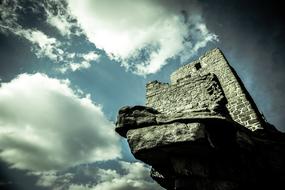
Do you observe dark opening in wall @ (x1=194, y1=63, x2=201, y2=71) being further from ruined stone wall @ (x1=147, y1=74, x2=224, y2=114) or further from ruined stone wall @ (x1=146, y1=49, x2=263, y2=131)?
ruined stone wall @ (x1=147, y1=74, x2=224, y2=114)

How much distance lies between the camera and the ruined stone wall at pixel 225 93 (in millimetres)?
9298

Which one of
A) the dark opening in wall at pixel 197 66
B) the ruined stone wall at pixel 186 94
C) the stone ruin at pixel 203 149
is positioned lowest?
the stone ruin at pixel 203 149

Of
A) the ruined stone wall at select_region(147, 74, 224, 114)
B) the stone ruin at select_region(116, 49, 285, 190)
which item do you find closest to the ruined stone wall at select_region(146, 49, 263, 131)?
the ruined stone wall at select_region(147, 74, 224, 114)

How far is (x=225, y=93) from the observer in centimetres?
1141

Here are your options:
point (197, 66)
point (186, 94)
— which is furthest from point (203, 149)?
point (197, 66)

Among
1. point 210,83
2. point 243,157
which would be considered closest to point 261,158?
point 243,157

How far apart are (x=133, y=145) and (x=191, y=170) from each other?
1578 millimetres

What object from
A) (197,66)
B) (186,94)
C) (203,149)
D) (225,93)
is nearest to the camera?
(203,149)

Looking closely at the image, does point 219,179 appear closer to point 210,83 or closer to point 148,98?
point 210,83

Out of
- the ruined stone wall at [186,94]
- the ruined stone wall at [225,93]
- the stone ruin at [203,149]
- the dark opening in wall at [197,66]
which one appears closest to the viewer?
the stone ruin at [203,149]

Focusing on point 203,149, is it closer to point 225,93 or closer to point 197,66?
point 225,93

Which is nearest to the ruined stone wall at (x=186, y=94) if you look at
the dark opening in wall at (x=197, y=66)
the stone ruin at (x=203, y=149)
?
the stone ruin at (x=203, y=149)

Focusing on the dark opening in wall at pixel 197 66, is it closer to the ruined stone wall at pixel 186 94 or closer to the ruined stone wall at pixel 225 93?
the ruined stone wall at pixel 225 93

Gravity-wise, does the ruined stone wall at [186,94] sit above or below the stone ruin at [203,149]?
above
